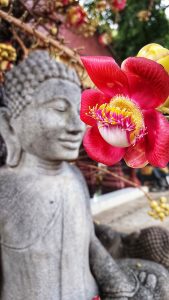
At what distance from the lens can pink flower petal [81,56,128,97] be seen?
0.34 m

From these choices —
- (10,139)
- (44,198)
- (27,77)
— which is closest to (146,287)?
(44,198)

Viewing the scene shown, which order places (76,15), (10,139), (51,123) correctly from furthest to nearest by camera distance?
1. (76,15)
2. (10,139)
3. (51,123)

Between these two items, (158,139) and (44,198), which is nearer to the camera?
(158,139)

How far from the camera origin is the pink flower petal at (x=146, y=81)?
0.32 m

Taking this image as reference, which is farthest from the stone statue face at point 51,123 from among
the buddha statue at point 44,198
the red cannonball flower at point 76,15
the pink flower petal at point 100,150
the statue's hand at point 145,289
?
the pink flower petal at point 100,150

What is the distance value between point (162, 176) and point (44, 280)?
4.02 meters

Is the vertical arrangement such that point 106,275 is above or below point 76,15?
below

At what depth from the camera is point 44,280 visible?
50.4 inches

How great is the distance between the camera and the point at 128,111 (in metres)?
0.36

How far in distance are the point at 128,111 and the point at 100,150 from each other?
55 mm

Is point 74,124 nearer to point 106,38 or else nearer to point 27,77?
point 27,77

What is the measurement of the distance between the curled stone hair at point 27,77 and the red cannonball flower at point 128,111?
0.94 m

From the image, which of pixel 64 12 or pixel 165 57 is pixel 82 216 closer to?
pixel 64 12

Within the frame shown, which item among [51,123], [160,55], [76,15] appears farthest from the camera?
[76,15]
